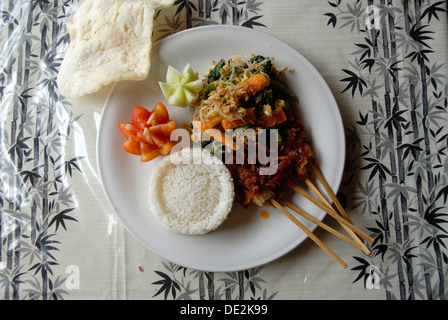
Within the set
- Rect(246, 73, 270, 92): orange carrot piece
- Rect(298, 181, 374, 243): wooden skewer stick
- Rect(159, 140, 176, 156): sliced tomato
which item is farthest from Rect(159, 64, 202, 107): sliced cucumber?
Rect(298, 181, 374, 243): wooden skewer stick

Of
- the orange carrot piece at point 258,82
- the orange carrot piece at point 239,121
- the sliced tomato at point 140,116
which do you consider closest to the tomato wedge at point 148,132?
the sliced tomato at point 140,116

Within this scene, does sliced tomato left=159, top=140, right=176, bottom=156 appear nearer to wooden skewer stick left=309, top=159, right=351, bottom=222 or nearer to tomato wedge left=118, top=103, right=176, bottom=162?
tomato wedge left=118, top=103, right=176, bottom=162

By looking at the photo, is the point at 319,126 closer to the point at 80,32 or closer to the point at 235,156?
the point at 235,156

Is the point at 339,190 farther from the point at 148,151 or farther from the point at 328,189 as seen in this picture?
the point at 148,151

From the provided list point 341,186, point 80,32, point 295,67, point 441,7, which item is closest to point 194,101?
point 295,67

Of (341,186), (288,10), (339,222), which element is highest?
(288,10)

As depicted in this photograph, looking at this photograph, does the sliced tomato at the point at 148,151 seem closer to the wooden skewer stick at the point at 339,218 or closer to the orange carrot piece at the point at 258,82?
the orange carrot piece at the point at 258,82

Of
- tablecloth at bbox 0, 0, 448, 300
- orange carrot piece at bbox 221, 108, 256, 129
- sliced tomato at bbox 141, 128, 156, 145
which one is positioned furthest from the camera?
tablecloth at bbox 0, 0, 448, 300

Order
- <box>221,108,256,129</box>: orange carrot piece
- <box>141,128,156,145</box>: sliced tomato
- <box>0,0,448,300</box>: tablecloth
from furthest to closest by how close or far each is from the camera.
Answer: <box>0,0,448,300</box>: tablecloth, <box>141,128,156,145</box>: sliced tomato, <box>221,108,256,129</box>: orange carrot piece
